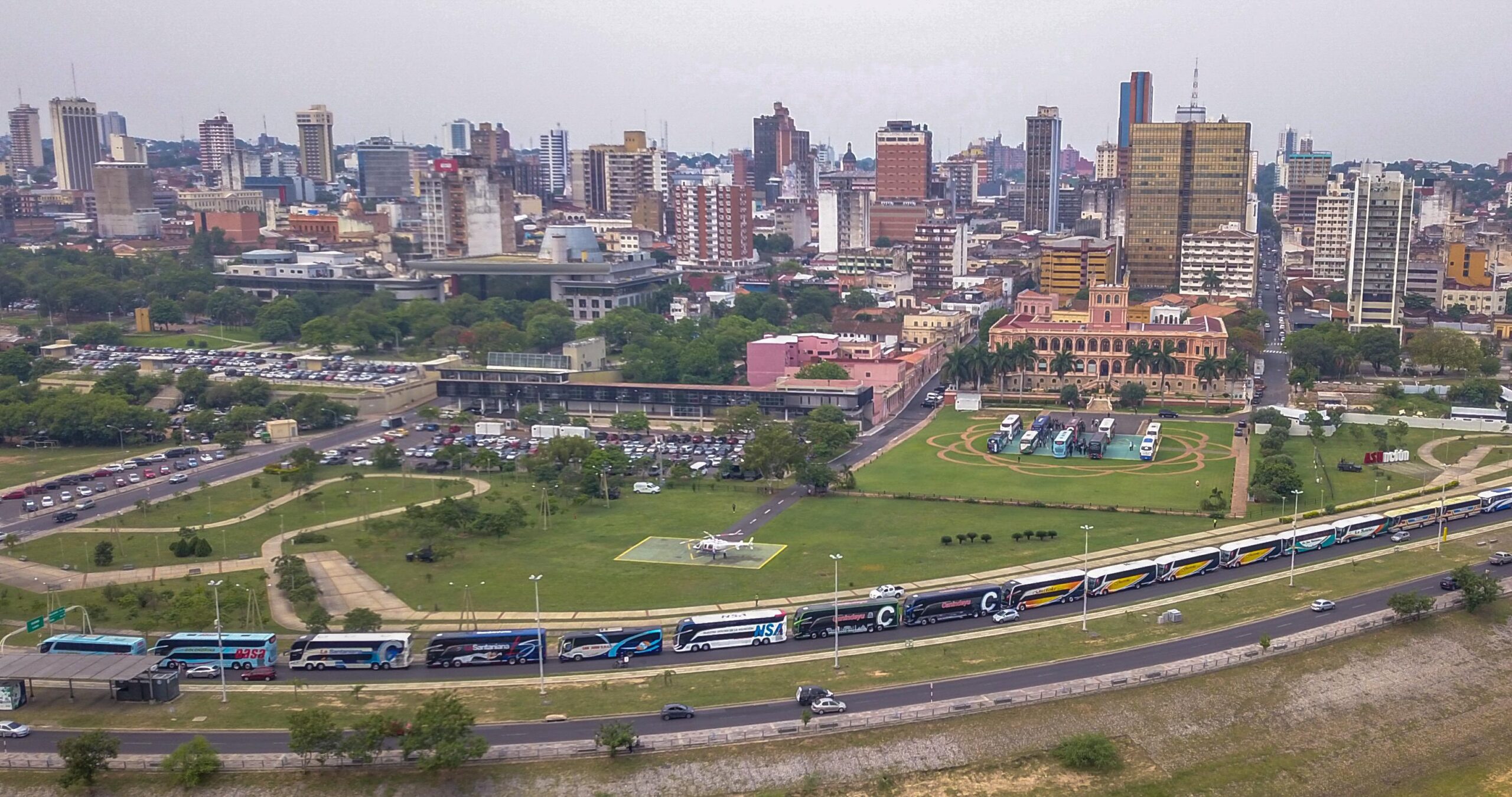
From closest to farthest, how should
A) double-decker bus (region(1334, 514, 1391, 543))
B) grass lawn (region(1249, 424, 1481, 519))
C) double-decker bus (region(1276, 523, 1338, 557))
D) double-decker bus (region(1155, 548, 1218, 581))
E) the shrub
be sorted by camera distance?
the shrub, double-decker bus (region(1155, 548, 1218, 581)), double-decker bus (region(1276, 523, 1338, 557)), double-decker bus (region(1334, 514, 1391, 543)), grass lawn (region(1249, 424, 1481, 519))

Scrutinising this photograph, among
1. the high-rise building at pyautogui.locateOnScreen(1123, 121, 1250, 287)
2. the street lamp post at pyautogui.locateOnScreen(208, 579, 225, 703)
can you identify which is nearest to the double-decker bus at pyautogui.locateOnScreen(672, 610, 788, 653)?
the street lamp post at pyautogui.locateOnScreen(208, 579, 225, 703)

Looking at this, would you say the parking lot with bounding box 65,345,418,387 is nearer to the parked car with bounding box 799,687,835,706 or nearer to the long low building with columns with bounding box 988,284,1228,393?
the long low building with columns with bounding box 988,284,1228,393

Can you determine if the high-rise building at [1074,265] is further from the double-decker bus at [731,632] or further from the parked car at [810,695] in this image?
the parked car at [810,695]

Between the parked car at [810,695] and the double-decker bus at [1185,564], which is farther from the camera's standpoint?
the double-decker bus at [1185,564]

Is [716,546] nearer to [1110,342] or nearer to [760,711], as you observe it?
[760,711]

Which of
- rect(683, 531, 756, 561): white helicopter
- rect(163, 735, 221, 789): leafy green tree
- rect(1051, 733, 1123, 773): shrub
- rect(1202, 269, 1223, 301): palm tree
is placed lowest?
rect(1051, 733, 1123, 773): shrub

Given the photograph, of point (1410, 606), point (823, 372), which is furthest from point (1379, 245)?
point (1410, 606)

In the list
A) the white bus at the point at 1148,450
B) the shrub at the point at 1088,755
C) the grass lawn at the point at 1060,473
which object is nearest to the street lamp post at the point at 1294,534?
the grass lawn at the point at 1060,473
